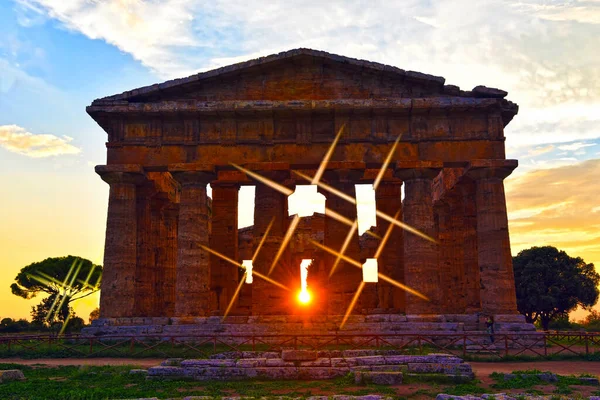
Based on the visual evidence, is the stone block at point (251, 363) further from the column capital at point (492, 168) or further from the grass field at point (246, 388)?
the column capital at point (492, 168)

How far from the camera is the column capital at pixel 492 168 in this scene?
25.2 m

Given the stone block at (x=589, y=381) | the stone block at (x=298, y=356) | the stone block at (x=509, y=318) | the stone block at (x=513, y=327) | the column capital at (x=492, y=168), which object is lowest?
the stone block at (x=589, y=381)

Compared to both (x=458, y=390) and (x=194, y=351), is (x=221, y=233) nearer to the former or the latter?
(x=194, y=351)

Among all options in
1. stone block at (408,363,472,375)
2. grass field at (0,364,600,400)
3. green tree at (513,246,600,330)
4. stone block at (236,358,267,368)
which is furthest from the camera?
green tree at (513,246,600,330)

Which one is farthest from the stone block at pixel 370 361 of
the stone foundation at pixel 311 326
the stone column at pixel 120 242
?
the stone column at pixel 120 242

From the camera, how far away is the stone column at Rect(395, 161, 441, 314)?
25.0m

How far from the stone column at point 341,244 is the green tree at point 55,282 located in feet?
99.0

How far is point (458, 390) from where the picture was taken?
12.4 m

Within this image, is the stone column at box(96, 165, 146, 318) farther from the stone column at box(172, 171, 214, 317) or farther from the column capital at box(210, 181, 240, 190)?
the column capital at box(210, 181, 240, 190)

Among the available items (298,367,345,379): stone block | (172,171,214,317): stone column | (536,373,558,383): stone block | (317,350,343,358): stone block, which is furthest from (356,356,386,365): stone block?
(172,171,214,317): stone column

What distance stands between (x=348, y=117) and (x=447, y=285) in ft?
38.4

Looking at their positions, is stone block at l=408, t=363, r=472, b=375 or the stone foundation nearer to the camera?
stone block at l=408, t=363, r=472, b=375

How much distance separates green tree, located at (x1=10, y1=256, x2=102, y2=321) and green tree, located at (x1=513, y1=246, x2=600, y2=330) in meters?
36.0

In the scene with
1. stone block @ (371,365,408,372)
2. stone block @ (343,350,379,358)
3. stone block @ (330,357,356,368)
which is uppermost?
stone block @ (343,350,379,358)
